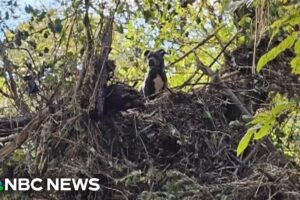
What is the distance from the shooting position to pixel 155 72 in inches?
303

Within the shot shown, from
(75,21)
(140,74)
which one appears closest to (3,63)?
(75,21)

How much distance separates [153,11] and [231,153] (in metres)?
1.54

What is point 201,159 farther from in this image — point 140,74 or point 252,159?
point 140,74

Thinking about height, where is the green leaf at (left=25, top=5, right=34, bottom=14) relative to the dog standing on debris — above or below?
above

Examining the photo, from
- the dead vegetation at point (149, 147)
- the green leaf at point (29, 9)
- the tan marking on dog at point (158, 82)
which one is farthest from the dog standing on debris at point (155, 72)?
the green leaf at point (29, 9)

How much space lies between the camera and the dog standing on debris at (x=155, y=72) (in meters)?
7.54

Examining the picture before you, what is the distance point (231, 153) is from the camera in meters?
5.03

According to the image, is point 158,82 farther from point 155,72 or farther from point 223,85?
point 223,85

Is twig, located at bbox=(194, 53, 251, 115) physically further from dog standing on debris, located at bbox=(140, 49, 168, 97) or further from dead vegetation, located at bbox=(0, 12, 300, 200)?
dog standing on debris, located at bbox=(140, 49, 168, 97)

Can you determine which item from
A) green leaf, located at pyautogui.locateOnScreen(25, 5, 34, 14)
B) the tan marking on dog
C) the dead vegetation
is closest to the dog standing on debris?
the tan marking on dog

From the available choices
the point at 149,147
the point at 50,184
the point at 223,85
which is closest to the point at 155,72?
the point at 223,85

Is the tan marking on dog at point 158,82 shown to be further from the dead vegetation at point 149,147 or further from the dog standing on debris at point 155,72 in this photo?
the dead vegetation at point 149,147

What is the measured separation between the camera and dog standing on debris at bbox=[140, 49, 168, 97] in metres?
7.54

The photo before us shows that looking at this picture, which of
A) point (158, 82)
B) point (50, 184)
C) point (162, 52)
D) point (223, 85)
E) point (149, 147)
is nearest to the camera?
point (50, 184)
